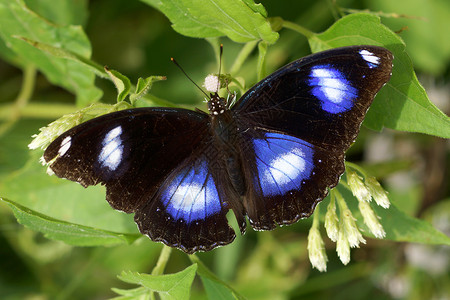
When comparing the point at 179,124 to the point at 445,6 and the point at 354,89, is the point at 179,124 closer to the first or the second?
the point at 354,89

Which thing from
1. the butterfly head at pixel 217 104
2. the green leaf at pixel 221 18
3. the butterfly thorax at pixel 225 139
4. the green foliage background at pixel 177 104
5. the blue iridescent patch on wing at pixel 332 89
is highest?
the green leaf at pixel 221 18

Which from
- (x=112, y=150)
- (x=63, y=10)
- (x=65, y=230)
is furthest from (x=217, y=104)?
(x=63, y=10)

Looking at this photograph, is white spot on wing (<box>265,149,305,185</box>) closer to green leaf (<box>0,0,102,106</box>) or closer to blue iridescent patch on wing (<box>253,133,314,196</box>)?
blue iridescent patch on wing (<box>253,133,314,196</box>)

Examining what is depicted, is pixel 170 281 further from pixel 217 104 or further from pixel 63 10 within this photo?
pixel 63 10

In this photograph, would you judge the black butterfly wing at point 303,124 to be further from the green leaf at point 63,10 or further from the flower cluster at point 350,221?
the green leaf at point 63,10

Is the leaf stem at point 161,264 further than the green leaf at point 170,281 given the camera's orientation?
Yes

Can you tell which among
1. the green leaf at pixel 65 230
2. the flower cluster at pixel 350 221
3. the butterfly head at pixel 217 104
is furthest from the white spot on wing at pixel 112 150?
the flower cluster at pixel 350 221
